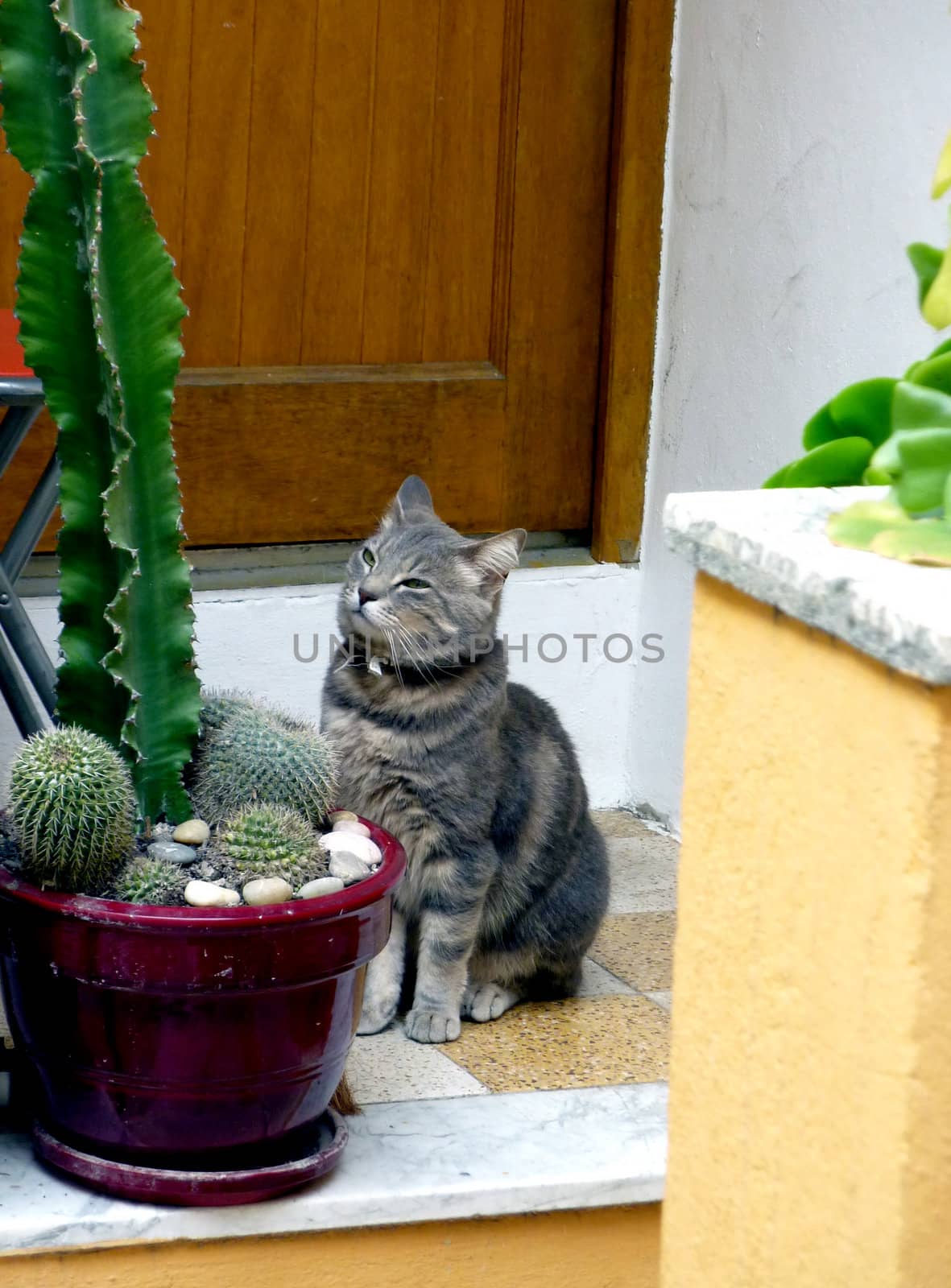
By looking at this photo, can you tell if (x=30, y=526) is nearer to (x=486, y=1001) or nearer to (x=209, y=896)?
(x=209, y=896)

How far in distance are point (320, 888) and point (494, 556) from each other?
0.87 meters

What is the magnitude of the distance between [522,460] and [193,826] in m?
1.72

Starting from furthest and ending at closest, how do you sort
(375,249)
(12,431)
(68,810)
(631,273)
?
(631,273) → (375,249) → (12,431) → (68,810)

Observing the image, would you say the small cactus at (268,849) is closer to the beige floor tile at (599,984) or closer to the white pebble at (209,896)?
the white pebble at (209,896)

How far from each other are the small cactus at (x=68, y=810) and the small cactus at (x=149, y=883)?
2cm

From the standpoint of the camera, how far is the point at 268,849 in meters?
1.88

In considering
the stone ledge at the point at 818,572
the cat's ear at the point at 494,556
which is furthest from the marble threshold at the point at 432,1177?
the stone ledge at the point at 818,572

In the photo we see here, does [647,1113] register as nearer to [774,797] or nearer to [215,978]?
[215,978]

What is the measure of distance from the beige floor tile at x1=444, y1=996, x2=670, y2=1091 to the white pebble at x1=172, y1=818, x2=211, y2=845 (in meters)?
0.68

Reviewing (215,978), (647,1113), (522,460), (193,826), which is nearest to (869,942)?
(215,978)

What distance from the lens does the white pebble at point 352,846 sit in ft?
6.50

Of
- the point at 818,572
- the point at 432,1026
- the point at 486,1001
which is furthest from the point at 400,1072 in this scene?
the point at 818,572

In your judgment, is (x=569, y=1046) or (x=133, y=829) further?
(x=569, y=1046)

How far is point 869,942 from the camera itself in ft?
2.87
